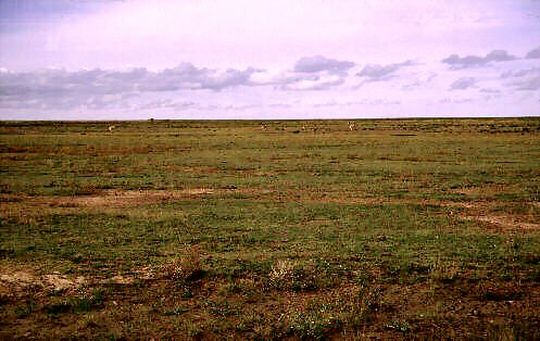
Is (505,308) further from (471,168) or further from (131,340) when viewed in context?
(471,168)

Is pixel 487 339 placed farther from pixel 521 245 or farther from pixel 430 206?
pixel 430 206

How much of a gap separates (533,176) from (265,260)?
72.6 feet

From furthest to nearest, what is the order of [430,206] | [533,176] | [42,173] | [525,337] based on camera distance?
[42,173] < [533,176] < [430,206] < [525,337]

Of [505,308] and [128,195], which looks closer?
[505,308]

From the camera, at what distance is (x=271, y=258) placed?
39.8ft

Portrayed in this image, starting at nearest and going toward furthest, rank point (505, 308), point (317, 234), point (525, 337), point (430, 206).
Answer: point (525, 337) < point (505, 308) < point (317, 234) < point (430, 206)

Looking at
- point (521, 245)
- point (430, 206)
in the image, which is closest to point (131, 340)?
point (521, 245)

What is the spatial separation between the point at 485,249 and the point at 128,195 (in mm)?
15927

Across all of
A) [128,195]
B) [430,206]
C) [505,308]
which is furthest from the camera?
[128,195]

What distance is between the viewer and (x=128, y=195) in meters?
22.8

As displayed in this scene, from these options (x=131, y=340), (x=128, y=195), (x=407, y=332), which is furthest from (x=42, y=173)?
(x=407, y=332)

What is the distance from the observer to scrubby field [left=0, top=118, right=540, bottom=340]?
8.62 meters

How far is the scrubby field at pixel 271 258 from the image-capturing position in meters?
8.62

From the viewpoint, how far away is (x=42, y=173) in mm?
31125
